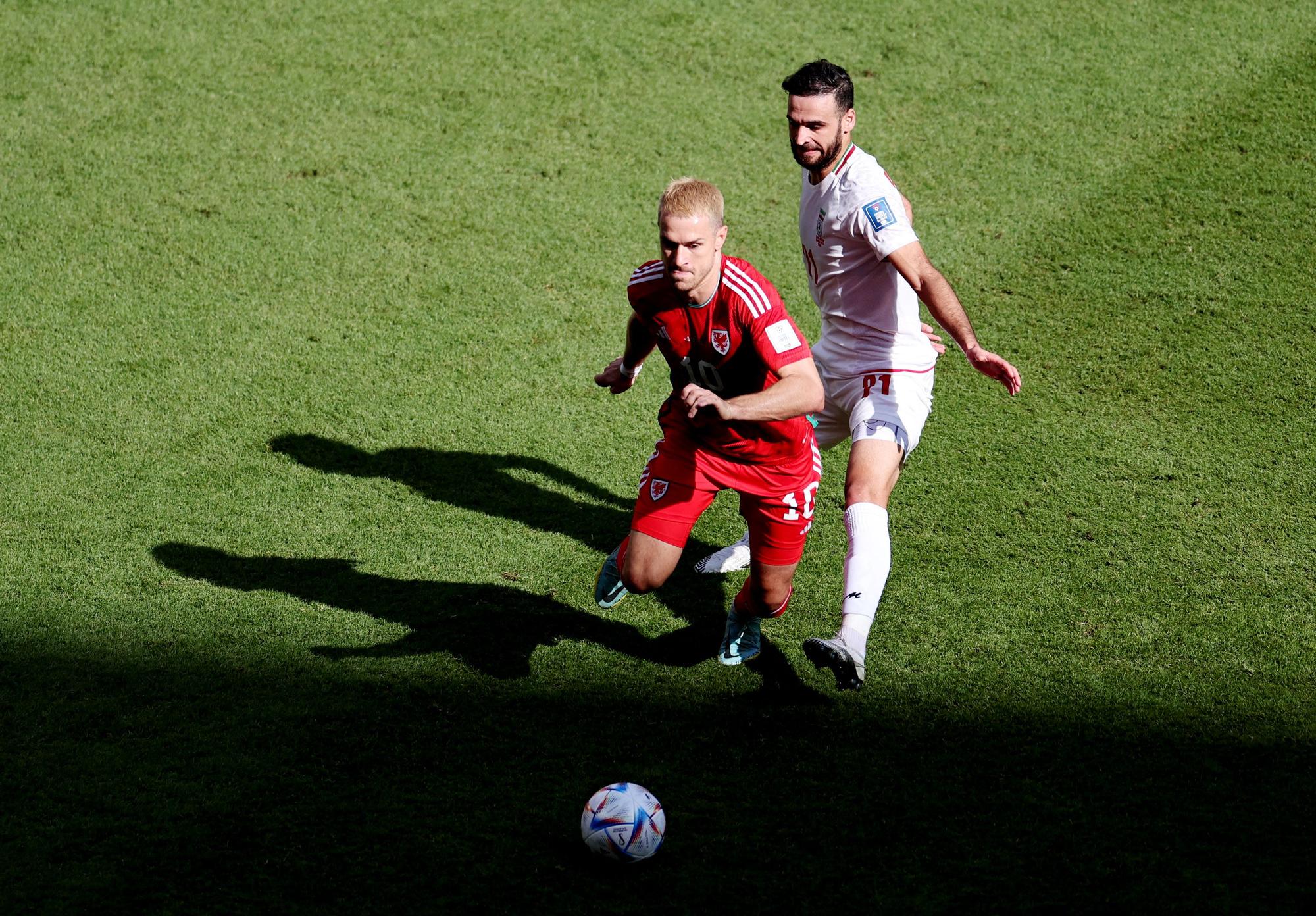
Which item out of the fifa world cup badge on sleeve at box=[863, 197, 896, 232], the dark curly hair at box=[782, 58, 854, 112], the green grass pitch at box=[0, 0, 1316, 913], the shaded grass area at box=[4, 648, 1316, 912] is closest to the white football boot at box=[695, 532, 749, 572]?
the green grass pitch at box=[0, 0, 1316, 913]

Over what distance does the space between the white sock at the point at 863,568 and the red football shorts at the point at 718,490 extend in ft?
0.64

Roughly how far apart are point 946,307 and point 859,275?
51cm

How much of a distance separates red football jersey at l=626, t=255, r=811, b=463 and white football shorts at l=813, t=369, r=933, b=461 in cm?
33

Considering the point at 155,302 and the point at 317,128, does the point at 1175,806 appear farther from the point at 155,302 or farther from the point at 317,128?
the point at 317,128

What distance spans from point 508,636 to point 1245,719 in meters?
2.96

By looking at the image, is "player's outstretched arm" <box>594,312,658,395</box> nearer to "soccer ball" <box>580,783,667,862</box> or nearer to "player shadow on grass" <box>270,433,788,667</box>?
"player shadow on grass" <box>270,433,788,667</box>

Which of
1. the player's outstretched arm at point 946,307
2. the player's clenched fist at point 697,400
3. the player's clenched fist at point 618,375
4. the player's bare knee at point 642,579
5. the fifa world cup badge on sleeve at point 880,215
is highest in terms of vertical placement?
the fifa world cup badge on sleeve at point 880,215

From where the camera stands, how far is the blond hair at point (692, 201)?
3898 mm

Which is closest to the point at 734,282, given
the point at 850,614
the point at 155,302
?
the point at 850,614

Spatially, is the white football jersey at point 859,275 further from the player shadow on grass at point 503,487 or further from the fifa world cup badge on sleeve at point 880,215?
the player shadow on grass at point 503,487

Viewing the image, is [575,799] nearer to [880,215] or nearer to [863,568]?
[863,568]

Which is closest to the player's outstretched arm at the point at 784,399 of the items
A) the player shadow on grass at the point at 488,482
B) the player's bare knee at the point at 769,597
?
the player's bare knee at the point at 769,597

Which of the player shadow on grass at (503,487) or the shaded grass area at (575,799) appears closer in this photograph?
the shaded grass area at (575,799)

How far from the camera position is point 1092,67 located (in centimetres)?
892
